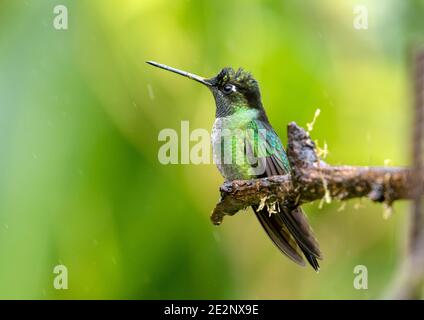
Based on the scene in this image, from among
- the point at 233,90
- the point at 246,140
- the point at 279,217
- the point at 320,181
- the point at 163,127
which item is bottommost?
the point at 320,181

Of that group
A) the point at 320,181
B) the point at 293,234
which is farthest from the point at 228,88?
the point at 320,181

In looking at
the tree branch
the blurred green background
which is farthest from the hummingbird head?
the tree branch

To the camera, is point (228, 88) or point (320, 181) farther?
point (228, 88)

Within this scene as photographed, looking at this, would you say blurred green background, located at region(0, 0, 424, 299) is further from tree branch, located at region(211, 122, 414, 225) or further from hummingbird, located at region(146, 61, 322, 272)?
tree branch, located at region(211, 122, 414, 225)

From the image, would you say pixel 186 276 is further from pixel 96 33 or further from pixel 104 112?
pixel 96 33

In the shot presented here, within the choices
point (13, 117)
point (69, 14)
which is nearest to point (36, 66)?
point (13, 117)

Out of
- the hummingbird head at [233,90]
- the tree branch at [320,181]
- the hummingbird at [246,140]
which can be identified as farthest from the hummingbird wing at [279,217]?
the tree branch at [320,181]

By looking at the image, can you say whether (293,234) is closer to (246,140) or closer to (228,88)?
(246,140)
